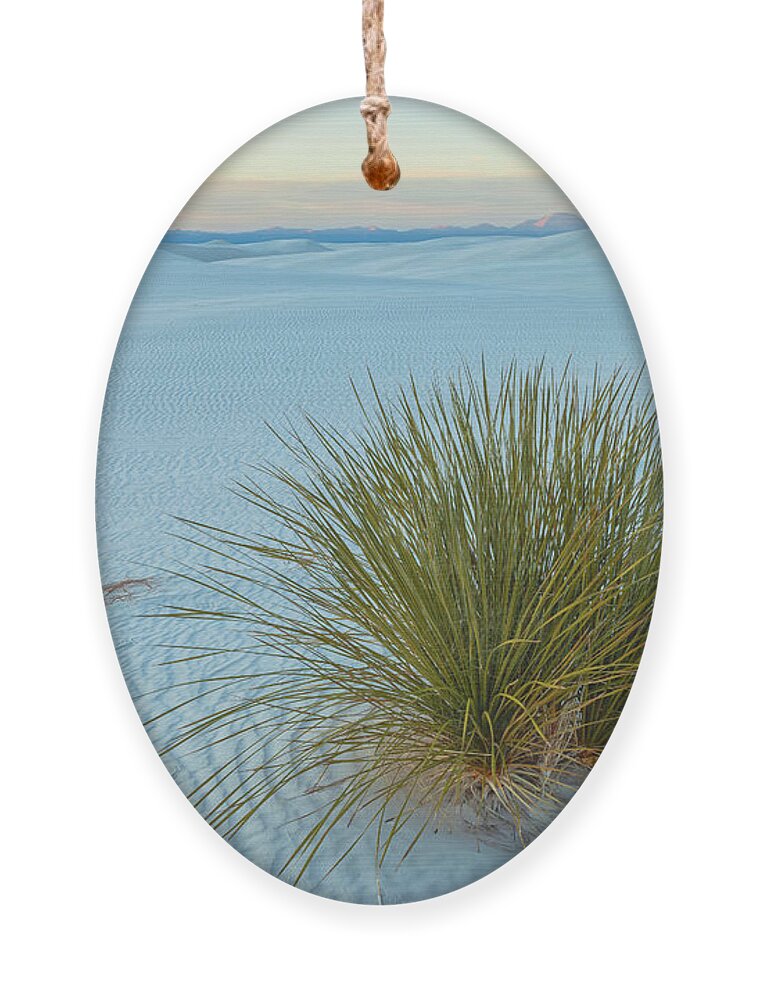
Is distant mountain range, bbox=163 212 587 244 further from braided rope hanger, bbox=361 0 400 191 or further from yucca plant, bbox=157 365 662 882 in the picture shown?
yucca plant, bbox=157 365 662 882

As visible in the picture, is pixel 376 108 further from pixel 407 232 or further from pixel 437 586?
pixel 437 586

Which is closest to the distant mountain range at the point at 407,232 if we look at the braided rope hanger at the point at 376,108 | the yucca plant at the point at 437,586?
the braided rope hanger at the point at 376,108

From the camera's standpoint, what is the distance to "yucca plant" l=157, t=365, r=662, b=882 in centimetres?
157

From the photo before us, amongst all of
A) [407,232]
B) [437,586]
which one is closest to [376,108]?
[407,232]

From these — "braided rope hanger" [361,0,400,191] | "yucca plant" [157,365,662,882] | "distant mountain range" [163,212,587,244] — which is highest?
"braided rope hanger" [361,0,400,191]

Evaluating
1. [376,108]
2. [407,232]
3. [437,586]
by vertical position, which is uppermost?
[376,108]

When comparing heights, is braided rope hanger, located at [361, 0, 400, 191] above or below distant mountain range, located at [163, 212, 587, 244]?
above

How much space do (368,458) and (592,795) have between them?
631 millimetres

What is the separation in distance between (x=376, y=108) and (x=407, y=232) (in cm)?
18

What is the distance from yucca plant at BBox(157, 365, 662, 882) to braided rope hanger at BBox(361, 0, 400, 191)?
30 cm

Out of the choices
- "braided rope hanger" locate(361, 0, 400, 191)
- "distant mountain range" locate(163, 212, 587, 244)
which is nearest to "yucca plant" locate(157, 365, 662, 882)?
"distant mountain range" locate(163, 212, 587, 244)

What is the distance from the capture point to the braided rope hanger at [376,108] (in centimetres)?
155

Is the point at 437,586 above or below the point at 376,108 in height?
below

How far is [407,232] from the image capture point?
5.12 ft
